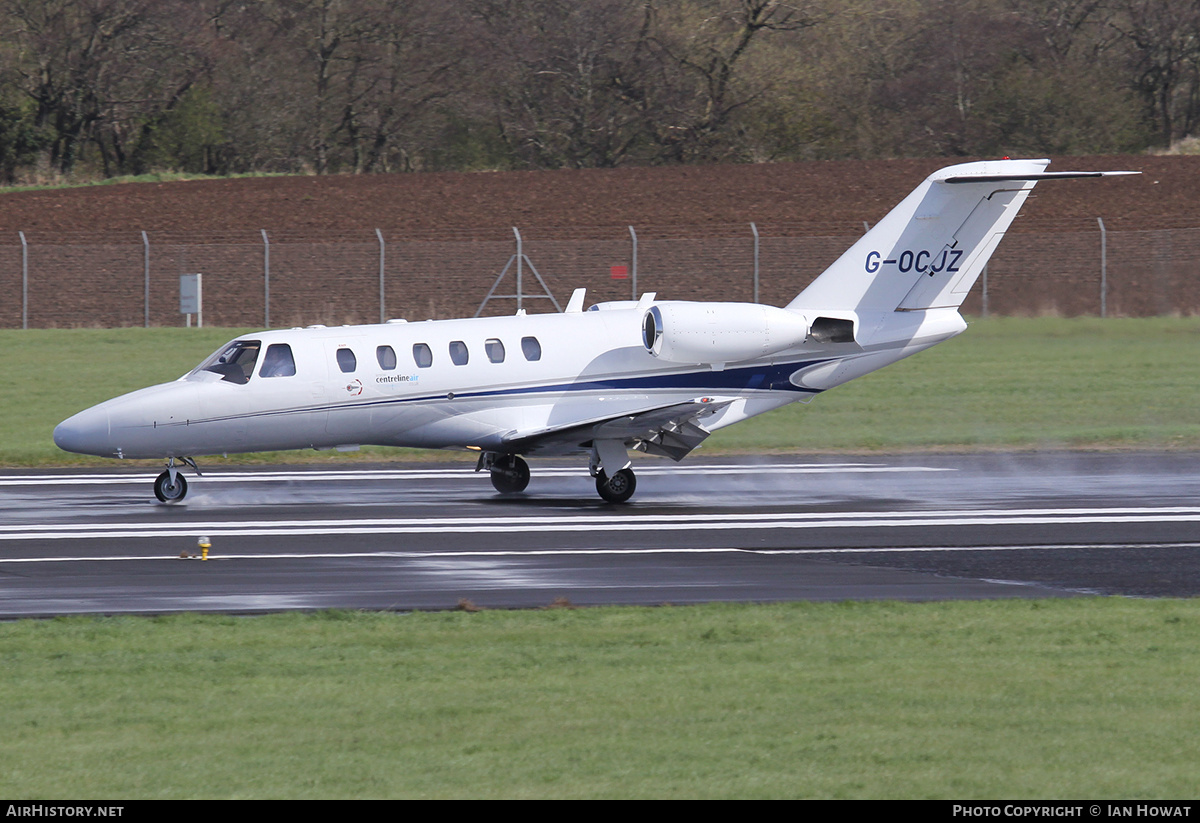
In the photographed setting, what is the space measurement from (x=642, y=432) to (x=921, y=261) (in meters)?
4.44

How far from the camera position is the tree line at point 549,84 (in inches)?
2297

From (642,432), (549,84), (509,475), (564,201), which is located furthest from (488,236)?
(642,432)

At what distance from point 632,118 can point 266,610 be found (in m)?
49.7

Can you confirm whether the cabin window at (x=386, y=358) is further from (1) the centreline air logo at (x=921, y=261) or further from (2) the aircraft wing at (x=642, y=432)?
(1) the centreline air logo at (x=921, y=261)

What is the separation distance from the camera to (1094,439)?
26.6 meters

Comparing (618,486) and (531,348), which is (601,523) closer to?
(618,486)

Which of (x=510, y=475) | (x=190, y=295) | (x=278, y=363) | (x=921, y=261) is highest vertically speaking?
(x=190, y=295)

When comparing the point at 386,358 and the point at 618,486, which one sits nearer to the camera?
the point at 386,358

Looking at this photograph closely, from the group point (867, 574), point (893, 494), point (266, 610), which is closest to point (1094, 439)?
point (893, 494)

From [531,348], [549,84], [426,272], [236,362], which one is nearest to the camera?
[236,362]

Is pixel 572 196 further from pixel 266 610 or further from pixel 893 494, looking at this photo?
pixel 266 610

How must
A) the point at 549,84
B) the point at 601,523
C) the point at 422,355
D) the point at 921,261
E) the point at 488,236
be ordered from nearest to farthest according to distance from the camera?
the point at 601,523 < the point at 422,355 < the point at 921,261 < the point at 488,236 < the point at 549,84

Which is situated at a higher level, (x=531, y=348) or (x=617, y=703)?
(x=531, y=348)

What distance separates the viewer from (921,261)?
20078 millimetres
